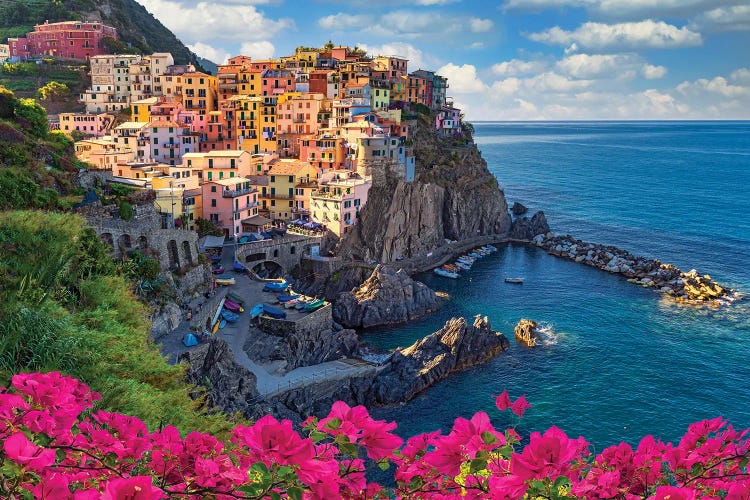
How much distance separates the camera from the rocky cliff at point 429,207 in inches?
2511

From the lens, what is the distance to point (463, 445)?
529 centimetres

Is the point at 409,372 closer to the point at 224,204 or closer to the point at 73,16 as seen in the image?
the point at 224,204

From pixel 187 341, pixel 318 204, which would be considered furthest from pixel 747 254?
pixel 187 341

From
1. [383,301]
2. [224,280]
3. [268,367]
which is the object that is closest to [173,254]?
[224,280]

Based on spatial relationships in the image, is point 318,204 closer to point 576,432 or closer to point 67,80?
point 576,432

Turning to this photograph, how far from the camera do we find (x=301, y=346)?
1565 inches

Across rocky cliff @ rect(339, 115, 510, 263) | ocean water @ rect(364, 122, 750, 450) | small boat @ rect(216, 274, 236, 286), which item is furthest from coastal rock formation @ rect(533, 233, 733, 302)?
small boat @ rect(216, 274, 236, 286)

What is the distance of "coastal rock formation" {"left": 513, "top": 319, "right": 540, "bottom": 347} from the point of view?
148 feet

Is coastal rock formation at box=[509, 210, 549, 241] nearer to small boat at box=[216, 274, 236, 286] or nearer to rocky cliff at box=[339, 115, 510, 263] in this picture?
rocky cliff at box=[339, 115, 510, 263]

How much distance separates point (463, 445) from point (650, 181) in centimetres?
14968

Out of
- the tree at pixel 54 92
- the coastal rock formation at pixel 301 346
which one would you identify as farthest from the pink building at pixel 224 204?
the tree at pixel 54 92

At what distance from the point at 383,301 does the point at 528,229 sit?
3645 cm

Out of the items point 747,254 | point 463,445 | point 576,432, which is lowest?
point 576,432

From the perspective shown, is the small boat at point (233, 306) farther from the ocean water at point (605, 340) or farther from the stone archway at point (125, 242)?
the ocean water at point (605, 340)
